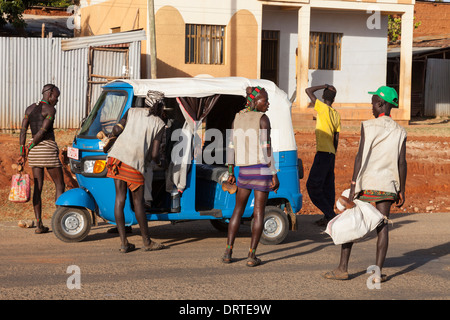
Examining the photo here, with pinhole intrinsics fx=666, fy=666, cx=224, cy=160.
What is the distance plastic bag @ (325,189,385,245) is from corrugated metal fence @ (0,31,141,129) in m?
14.5

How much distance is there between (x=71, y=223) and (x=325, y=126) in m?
4.02

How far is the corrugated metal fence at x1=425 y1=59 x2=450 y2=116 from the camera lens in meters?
30.8

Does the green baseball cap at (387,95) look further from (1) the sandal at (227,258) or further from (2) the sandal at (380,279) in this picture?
(1) the sandal at (227,258)

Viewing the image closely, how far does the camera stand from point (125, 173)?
7762mm

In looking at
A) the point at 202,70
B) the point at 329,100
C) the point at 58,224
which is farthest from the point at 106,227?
the point at 202,70

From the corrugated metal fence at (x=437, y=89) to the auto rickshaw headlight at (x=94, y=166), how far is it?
82.7 feet

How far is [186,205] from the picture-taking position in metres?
8.41

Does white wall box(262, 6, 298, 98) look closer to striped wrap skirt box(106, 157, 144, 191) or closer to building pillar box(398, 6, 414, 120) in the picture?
building pillar box(398, 6, 414, 120)

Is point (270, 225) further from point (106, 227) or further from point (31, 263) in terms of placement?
point (31, 263)

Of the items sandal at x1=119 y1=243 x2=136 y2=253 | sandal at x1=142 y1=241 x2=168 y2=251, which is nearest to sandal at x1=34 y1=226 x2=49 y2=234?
sandal at x1=119 y1=243 x2=136 y2=253

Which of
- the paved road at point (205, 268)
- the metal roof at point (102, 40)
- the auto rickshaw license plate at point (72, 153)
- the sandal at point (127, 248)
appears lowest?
the paved road at point (205, 268)

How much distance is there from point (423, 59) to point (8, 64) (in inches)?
796

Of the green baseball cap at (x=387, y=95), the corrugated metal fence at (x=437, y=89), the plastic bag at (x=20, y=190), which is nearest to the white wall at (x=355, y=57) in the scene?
the corrugated metal fence at (x=437, y=89)

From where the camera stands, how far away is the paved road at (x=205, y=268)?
614 cm
